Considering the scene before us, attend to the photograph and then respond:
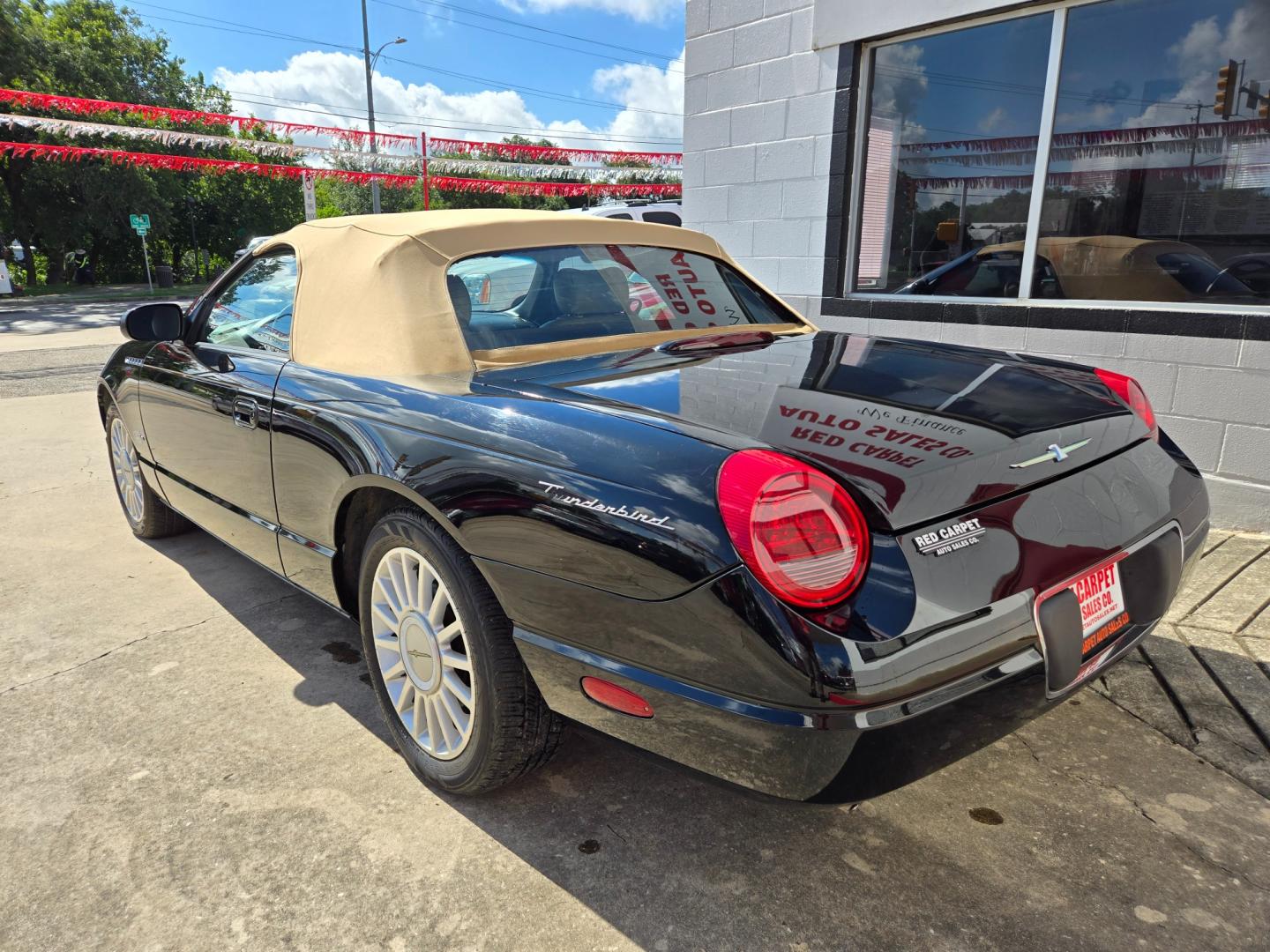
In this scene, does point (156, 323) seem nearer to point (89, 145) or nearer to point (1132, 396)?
point (1132, 396)

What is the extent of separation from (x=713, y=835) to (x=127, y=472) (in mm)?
3665

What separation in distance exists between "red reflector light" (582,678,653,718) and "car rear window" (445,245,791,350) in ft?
3.42

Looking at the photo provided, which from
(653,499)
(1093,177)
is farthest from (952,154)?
(653,499)

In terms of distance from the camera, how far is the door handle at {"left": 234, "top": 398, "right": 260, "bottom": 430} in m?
2.80

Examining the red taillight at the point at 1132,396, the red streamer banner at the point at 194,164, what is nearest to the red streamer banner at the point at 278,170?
the red streamer banner at the point at 194,164

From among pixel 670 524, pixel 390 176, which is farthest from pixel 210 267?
pixel 670 524

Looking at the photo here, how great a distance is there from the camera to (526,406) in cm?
201

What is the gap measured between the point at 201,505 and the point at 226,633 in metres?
0.51

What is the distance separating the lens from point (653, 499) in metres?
1.67

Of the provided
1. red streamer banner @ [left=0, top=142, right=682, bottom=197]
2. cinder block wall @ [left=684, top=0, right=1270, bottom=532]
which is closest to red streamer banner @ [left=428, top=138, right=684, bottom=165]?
red streamer banner @ [left=0, top=142, right=682, bottom=197]

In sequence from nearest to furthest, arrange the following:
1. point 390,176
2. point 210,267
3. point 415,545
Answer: point 415,545
point 390,176
point 210,267

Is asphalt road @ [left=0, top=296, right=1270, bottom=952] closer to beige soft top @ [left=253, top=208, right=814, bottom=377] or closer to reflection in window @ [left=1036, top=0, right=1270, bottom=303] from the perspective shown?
beige soft top @ [left=253, top=208, right=814, bottom=377]

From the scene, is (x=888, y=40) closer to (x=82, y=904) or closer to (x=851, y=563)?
(x=851, y=563)

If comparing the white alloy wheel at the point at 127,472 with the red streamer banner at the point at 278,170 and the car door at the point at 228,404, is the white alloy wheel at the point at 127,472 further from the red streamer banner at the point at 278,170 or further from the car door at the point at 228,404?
the red streamer banner at the point at 278,170
